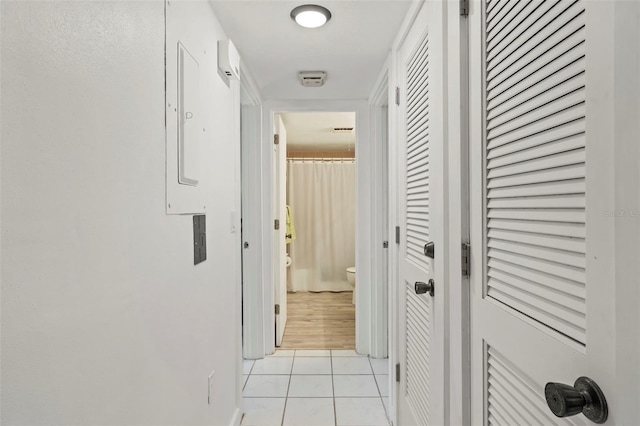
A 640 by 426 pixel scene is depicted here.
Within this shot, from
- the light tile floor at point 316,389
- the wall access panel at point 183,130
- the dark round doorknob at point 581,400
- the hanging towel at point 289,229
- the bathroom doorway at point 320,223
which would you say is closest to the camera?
the dark round doorknob at point 581,400

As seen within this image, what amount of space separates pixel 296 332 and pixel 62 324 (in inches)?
115

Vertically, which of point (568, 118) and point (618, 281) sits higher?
point (568, 118)

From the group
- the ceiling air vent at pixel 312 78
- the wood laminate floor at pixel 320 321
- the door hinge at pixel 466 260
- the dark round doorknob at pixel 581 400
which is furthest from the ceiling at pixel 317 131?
the dark round doorknob at pixel 581 400

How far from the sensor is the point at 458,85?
1.05 metres

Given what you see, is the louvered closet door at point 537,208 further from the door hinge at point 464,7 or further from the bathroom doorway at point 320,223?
the bathroom doorway at point 320,223

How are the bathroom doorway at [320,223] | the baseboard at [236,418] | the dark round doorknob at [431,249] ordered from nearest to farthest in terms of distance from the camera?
the dark round doorknob at [431,249], the baseboard at [236,418], the bathroom doorway at [320,223]

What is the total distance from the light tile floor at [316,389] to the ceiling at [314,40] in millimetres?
2107

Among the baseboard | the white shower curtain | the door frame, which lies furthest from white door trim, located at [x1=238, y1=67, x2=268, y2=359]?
the white shower curtain

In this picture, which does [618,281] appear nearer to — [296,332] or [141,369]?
[141,369]

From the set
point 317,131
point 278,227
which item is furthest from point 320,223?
point 278,227

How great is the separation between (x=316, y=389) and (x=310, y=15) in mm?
2208

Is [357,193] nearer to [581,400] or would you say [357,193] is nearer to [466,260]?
[466,260]

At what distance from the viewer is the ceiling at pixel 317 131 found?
3852mm

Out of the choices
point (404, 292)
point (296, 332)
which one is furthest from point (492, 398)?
point (296, 332)
